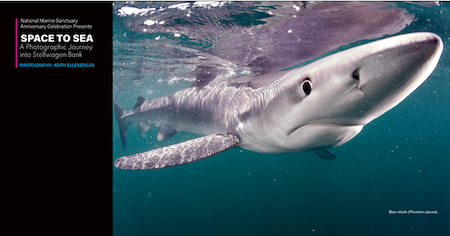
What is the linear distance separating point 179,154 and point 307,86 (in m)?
2.28

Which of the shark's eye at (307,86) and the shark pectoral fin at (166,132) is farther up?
the shark's eye at (307,86)

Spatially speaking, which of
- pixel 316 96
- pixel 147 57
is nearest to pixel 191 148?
pixel 316 96

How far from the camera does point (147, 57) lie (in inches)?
455

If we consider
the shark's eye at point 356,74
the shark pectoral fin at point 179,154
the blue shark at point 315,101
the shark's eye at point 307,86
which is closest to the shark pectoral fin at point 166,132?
the blue shark at point 315,101

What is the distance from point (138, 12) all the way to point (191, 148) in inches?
196

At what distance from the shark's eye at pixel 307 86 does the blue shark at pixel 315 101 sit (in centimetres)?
1

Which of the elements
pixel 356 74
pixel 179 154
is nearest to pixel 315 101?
pixel 356 74

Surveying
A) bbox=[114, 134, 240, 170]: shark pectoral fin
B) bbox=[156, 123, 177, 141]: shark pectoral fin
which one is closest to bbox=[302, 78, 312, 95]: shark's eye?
bbox=[114, 134, 240, 170]: shark pectoral fin

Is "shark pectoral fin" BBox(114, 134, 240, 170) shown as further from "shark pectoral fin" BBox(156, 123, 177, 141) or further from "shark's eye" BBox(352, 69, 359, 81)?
Answer: "shark pectoral fin" BBox(156, 123, 177, 141)

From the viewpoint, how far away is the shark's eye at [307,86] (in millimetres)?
2141

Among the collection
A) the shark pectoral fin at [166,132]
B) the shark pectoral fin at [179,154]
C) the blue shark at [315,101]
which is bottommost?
the shark pectoral fin at [166,132]

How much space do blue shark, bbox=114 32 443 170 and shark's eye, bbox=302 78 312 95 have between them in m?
0.01

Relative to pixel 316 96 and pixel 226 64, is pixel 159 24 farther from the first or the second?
pixel 316 96

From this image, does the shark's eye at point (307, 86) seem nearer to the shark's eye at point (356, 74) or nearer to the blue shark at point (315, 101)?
the blue shark at point (315, 101)
